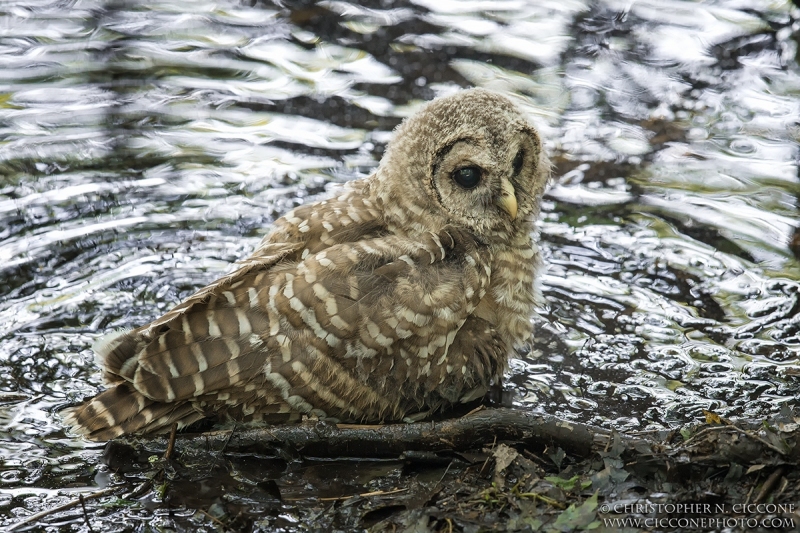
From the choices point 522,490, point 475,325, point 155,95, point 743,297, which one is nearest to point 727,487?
point 522,490

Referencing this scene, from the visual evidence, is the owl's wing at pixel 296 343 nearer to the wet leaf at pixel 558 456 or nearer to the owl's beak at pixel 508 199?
the owl's beak at pixel 508 199

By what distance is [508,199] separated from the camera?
4.44 metres

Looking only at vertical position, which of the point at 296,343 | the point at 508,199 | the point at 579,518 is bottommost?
the point at 579,518

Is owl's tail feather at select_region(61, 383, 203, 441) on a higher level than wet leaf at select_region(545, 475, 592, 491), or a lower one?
lower

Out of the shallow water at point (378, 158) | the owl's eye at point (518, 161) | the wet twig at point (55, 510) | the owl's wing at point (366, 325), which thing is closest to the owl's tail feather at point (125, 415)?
the shallow water at point (378, 158)

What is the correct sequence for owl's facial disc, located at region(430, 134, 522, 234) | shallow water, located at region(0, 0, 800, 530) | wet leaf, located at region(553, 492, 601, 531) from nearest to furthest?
wet leaf, located at region(553, 492, 601, 531)
owl's facial disc, located at region(430, 134, 522, 234)
shallow water, located at region(0, 0, 800, 530)

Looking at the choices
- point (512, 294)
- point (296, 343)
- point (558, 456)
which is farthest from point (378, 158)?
point (558, 456)

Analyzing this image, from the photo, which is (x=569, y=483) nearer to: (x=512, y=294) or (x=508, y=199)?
(x=512, y=294)

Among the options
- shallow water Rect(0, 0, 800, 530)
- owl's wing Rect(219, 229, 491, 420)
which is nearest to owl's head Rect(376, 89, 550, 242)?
owl's wing Rect(219, 229, 491, 420)

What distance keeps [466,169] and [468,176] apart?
→ 0.04 metres

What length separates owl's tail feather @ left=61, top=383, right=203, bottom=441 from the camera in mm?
4105

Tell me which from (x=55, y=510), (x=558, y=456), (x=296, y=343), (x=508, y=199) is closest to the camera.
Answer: (x=55, y=510)

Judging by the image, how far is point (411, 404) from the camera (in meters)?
4.41

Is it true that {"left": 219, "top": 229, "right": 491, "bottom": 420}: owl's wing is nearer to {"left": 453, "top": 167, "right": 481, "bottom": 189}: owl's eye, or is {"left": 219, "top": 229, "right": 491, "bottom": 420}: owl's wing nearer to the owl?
the owl
